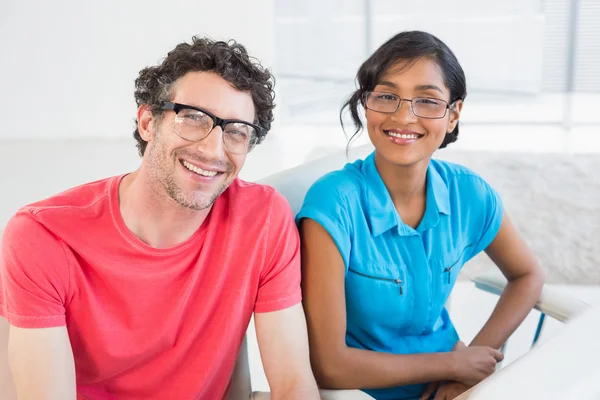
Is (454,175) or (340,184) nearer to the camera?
(340,184)

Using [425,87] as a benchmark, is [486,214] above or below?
below

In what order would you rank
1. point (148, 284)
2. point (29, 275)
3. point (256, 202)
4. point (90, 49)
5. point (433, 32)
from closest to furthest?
1. point (29, 275)
2. point (148, 284)
3. point (256, 202)
4. point (433, 32)
5. point (90, 49)

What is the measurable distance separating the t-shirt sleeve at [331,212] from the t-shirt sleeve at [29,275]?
1.68 ft

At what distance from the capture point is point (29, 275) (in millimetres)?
1216

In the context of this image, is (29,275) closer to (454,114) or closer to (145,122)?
(145,122)

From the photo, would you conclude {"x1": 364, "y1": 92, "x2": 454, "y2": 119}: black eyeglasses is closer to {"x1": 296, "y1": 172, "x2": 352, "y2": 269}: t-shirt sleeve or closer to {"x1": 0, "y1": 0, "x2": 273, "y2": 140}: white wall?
{"x1": 296, "y1": 172, "x2": 352, "y2": 269}: t-shirt sleeve

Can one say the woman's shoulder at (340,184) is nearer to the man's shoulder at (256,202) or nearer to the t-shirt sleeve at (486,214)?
the man's shoulder at (256,202)

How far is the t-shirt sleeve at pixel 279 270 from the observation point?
1.39 meters

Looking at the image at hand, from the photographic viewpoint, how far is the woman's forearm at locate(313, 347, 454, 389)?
1459 millimetres

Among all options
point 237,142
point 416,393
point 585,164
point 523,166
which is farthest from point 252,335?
point 585,164

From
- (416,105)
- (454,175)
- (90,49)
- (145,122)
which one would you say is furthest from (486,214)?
(90,49)

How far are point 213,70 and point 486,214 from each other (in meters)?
0.75

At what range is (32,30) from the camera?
6.37m

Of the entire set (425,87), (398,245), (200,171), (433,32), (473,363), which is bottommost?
(473,363)
